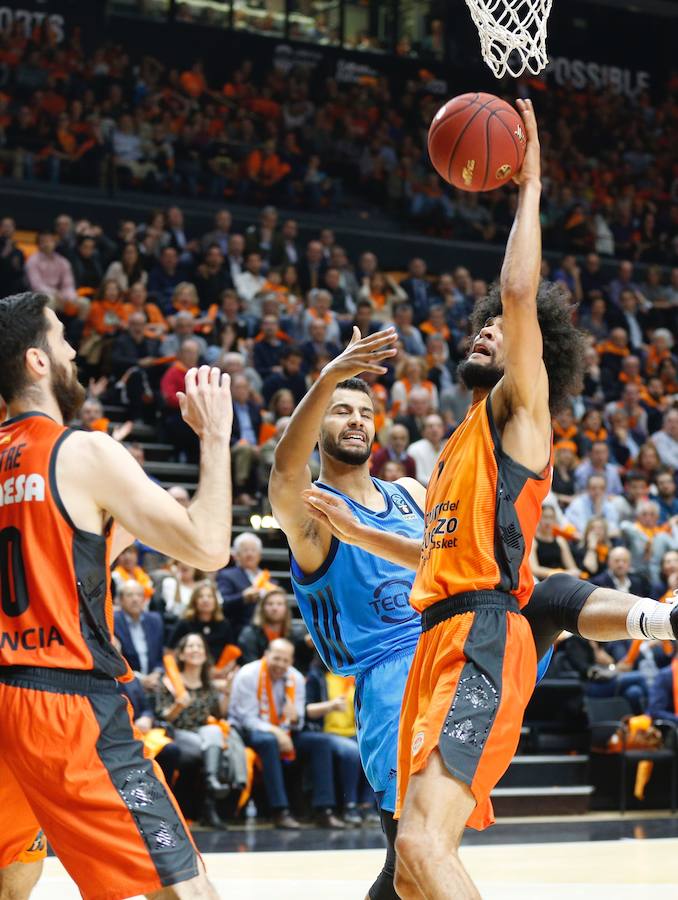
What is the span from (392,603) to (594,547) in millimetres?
7816

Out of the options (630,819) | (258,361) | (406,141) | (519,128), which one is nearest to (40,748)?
(519,128)

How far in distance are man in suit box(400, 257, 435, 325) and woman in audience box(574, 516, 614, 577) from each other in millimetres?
4772

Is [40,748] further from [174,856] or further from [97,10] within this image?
[97,10]

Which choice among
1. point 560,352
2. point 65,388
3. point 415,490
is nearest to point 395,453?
point 415,490

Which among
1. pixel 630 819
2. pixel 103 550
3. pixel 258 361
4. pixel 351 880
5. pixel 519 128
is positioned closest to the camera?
pixel 103 550

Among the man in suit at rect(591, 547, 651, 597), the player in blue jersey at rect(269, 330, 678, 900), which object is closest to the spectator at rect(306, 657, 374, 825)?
the man in suit at rect(591, 547, 651, 597)

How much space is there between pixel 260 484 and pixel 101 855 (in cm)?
911

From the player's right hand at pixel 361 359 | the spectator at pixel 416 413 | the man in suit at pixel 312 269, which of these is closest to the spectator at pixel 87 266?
the man in suit at pixel 312 269

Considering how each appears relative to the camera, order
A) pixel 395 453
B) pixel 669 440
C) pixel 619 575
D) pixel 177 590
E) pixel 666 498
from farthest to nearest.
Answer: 1. pixel 669 440
2. pixel 666 498
3. pixel 395 453
4. pixel 619 575
5. pixel 177 590

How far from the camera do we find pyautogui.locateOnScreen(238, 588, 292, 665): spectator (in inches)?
398

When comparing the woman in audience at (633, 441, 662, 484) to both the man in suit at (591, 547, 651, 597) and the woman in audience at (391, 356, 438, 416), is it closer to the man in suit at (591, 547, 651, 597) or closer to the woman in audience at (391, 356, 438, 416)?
the woman in audience at (391, 356, 438, 416)

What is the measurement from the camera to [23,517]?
3344 mm

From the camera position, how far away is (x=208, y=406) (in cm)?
345

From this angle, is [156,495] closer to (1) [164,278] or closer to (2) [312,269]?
(1) [164,278]
